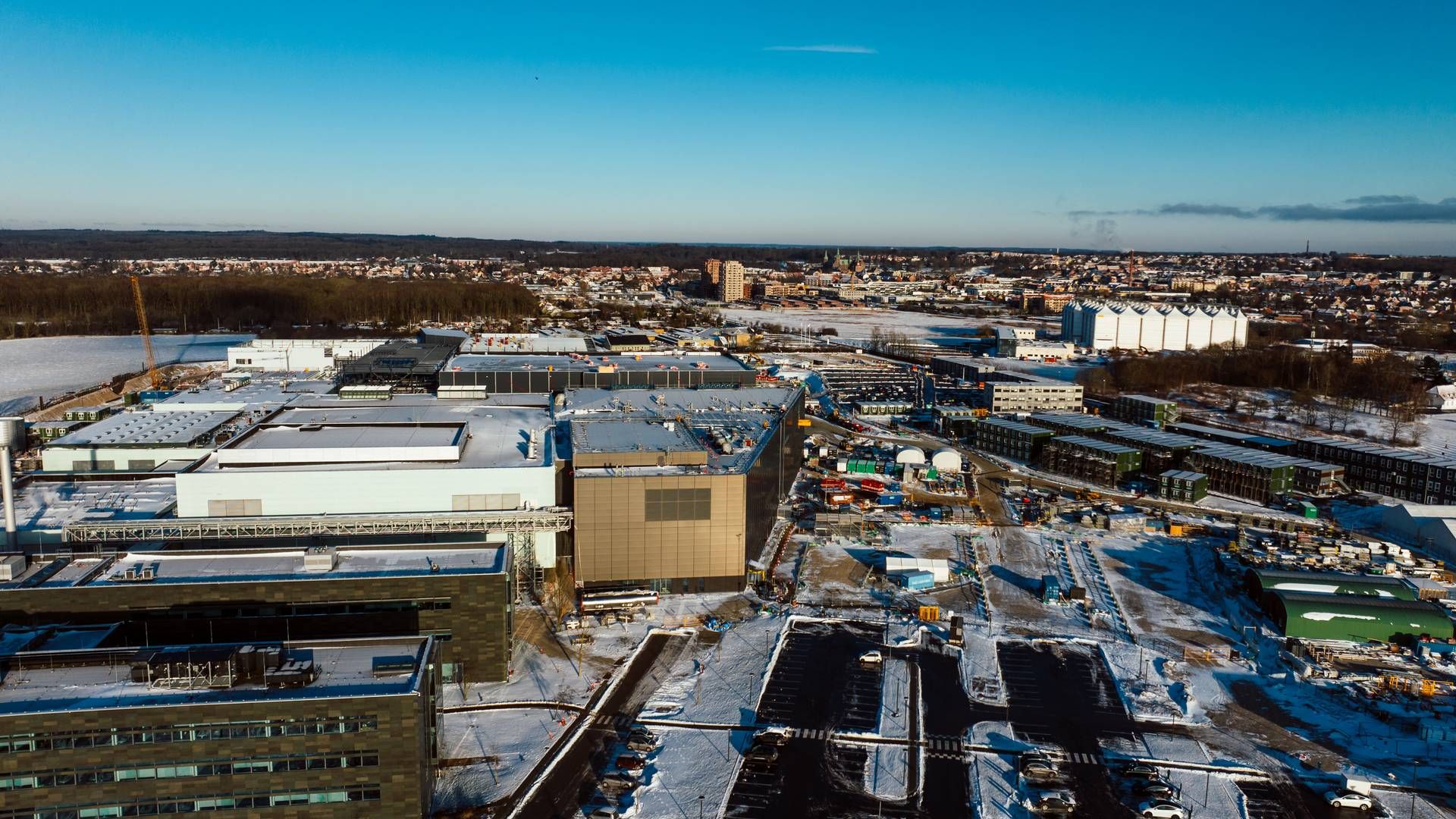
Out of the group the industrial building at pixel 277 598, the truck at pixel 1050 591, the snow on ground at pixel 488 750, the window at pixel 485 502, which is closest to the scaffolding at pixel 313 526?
the window at pixel 485 502

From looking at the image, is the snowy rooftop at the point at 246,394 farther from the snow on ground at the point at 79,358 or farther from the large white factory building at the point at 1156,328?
the large white factory building at the point at 1156,328

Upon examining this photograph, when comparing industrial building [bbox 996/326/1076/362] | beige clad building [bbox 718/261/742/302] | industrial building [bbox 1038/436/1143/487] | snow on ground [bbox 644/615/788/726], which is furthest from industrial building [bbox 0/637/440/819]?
beige clad building [bbox 718/261/742/302]

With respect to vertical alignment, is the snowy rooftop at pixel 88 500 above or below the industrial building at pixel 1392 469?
above

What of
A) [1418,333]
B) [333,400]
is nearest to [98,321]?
[333,400]

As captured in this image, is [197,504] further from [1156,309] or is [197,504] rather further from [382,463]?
[1156,309]

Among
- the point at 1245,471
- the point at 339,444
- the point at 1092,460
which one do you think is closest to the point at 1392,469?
the point at 1245,471

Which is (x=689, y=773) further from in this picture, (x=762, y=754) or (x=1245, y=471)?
(x=1245, y=471)
